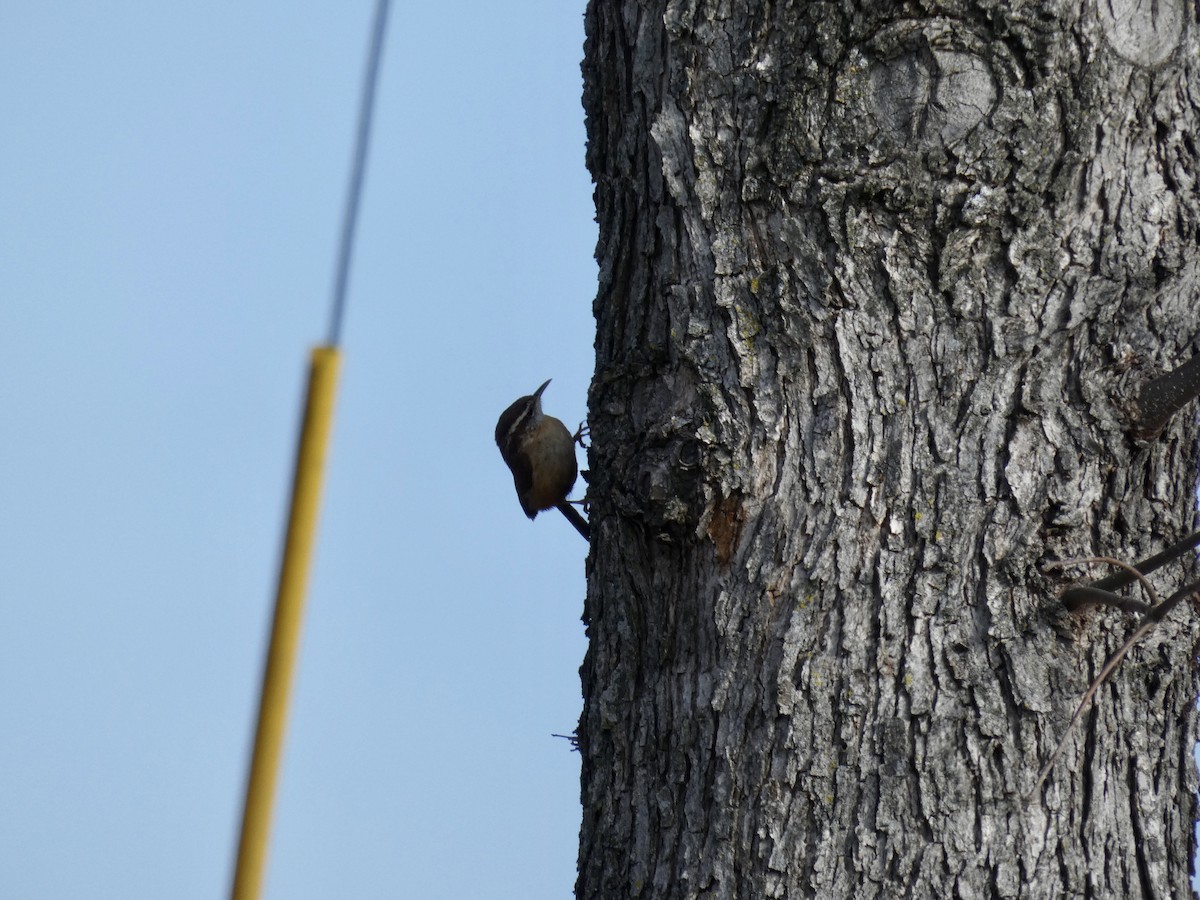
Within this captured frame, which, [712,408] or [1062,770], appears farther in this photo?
[712,408]

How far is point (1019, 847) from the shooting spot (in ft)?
8.75

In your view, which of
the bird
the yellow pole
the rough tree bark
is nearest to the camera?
the yellow pole

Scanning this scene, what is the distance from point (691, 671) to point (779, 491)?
18.2 inches

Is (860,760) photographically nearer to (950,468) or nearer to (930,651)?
(930,651)

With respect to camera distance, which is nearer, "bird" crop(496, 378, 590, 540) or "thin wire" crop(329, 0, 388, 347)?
"thin wire" crop(329, 0, 388, 347)

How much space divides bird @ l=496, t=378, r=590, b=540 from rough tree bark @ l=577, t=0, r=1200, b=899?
387 centimetres

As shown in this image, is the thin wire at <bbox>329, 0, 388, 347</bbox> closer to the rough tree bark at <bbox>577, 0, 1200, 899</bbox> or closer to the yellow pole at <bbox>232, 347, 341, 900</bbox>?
the yellow pole at <bbox>232, 347, 341, 900</bbox>

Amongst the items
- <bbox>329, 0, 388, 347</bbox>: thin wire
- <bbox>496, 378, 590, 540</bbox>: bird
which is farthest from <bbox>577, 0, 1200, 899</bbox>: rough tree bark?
<bbox>496, 378, 590, 540</bbox>: bird

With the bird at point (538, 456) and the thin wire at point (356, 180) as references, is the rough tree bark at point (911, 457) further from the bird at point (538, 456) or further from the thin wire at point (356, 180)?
the bird at point (538, 456)

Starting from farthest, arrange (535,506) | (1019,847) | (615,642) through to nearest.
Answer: (535,506), (615,642), (1019,847)

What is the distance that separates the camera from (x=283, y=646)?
1548mm

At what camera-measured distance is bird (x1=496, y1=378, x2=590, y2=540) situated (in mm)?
Answer: 6945

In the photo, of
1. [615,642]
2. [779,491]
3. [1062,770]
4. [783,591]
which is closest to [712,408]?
[779,491]

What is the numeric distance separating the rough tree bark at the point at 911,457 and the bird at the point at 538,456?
387 cm
